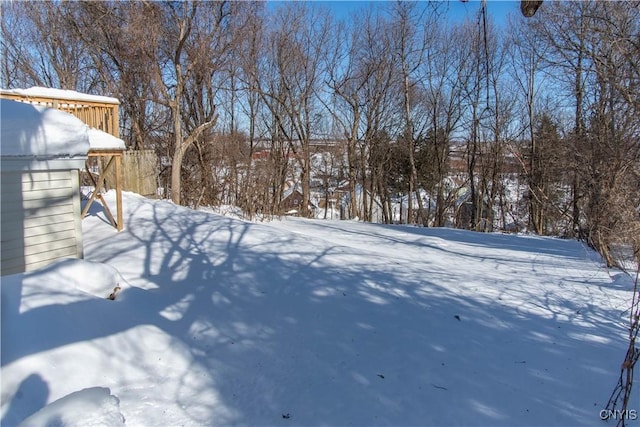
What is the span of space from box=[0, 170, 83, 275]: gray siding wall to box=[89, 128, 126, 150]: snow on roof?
1473 millimetres

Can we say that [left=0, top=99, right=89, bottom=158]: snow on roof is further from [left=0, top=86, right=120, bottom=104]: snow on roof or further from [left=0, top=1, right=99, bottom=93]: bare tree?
[left=0, top=1, right=99, bottom=93]: bare tree

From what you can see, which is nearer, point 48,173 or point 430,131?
point 48,173

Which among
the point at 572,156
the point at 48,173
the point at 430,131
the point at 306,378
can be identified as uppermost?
the point at 430,131

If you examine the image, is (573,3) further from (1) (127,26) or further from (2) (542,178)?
(1) (127,26)

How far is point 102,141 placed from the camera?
6.12m

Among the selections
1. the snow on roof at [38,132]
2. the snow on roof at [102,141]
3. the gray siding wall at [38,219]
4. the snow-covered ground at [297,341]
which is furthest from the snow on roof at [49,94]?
the snow-covered ground at [297,341]

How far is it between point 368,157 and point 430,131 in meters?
3.60

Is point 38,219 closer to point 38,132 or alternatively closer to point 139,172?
point 38,132

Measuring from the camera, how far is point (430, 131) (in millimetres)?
20438

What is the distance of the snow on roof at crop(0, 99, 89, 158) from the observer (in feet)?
12.7

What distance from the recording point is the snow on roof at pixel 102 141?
236 inches

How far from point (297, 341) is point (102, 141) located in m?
4.63

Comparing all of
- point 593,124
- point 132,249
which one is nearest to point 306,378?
point 132,249

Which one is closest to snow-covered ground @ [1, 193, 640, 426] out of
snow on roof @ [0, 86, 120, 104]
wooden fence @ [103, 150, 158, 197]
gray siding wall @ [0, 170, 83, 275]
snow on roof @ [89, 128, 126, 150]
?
gray siding wall @ [0, 170, 83, 275]
